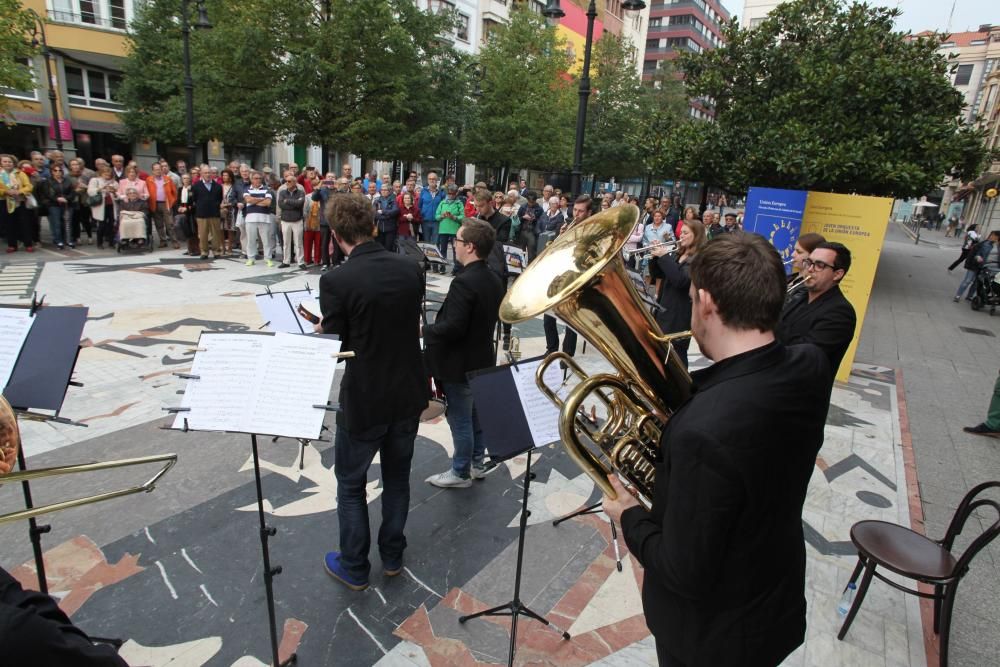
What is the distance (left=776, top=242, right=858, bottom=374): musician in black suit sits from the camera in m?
3.43

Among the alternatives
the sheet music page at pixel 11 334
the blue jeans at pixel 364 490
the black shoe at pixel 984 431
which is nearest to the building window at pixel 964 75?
the black shoe at pixel 984 431

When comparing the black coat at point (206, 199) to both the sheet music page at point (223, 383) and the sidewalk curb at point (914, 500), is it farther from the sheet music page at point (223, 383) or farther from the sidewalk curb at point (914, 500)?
the sidewalk curb at point (914, 500)

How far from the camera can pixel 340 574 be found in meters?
3.16

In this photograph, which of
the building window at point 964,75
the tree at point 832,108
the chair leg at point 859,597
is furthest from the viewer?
the building window at point 964,75

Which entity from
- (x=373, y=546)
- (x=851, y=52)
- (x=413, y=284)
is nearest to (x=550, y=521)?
(x=373, y=546)

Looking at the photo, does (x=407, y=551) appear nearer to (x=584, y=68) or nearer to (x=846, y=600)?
(x=846, y=600)

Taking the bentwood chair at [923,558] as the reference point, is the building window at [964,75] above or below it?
above

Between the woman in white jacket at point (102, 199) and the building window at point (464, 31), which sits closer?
the woman in white jacket at point (102, 199)

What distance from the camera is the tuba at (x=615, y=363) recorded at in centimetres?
180

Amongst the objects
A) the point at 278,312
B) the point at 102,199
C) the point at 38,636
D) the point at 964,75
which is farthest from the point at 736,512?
the point at 964,75

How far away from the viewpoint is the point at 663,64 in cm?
4069

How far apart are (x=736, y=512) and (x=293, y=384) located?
1.74 m

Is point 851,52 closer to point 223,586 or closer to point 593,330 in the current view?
point 593,330

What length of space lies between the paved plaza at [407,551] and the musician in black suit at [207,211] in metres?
5.96
